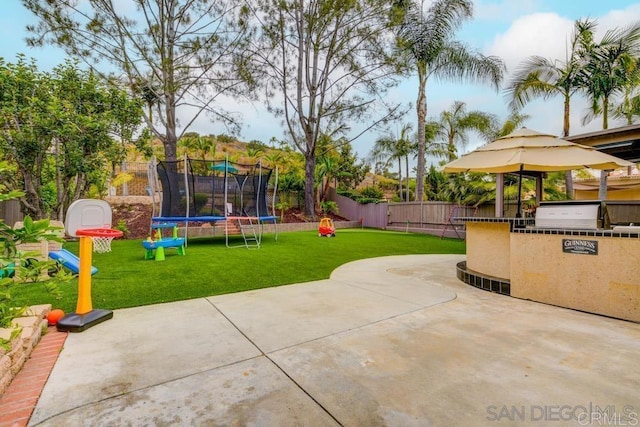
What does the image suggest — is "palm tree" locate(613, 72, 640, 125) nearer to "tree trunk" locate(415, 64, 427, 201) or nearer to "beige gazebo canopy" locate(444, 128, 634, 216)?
"tree trunk" locate(415, 64, 427, 201)

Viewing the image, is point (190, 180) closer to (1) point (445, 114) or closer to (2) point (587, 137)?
(2) point (587, 137)

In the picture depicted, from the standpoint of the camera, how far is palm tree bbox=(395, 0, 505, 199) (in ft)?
41.4

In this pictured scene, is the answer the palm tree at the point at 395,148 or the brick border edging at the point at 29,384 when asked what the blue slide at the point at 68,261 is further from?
the palm tree at the point at 395,148

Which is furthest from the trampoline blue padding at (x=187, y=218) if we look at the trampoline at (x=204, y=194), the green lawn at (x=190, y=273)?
the green lawn at (x=190, y=273)

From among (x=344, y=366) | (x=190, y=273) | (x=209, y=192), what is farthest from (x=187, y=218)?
(x=344, y=366)

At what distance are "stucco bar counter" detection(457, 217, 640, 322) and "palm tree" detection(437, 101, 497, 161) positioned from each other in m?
13.5

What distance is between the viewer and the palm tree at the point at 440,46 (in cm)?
1262

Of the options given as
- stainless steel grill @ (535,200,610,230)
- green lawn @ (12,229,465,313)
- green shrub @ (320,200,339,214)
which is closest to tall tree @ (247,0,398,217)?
green shrub @ (320,200,339,214)

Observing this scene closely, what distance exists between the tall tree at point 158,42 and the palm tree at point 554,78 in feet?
34.3

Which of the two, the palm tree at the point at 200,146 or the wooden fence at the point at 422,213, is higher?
the palm tree at the point at 200,146

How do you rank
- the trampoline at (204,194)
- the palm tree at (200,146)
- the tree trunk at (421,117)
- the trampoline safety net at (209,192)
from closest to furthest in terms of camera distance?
the trampoline at (204,194) < the trampoline safety net at (209,192) < the tree trunk at (421,117) < the palm tree at (200,146)

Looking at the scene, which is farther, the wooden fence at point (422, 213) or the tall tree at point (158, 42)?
the tall tree at point (158, 42)

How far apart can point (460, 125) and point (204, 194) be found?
1425cm

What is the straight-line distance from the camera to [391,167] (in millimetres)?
19875
